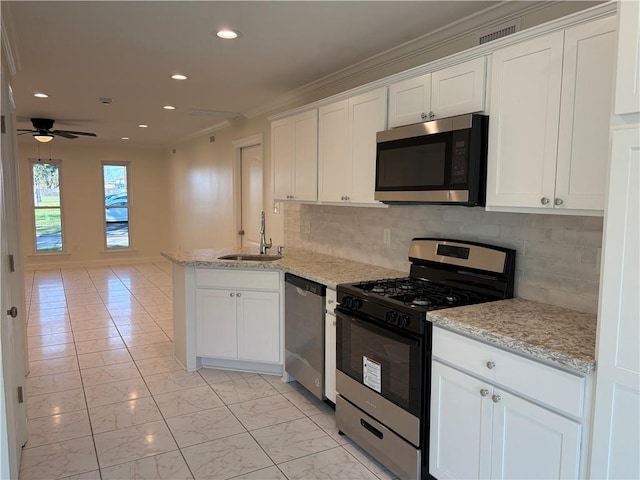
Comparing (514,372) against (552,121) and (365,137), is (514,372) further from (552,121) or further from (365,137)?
(365,137)

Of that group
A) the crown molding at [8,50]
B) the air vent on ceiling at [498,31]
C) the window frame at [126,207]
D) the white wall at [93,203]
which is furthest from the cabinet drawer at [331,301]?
the window frame at [126,207]

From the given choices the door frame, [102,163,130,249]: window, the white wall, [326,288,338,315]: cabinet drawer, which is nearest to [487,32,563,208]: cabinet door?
[326,288,338,315]: cabinet drawer

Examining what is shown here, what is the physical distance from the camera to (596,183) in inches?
70.4

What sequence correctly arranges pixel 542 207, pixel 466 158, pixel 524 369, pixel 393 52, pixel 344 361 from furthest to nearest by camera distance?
pixel 393 52 < pixel 344 361 < pixel 466 158 < pixel 542 207 < pixel 524 369

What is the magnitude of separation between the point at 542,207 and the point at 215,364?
290 centimetres

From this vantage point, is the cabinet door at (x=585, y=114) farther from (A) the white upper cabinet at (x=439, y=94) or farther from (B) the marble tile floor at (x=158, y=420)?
(B) the marble tile floor at (x=158, y=420)

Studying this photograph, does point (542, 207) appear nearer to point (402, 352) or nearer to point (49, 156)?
point (402, 352)

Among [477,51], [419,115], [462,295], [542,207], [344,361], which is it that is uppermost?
[477,51]

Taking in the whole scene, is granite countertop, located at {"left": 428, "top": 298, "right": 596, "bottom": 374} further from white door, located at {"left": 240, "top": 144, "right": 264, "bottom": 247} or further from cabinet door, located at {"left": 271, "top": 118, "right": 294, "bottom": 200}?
white door, located at {"left": 240, "top": 144, "right": 264, "bottom": 247}

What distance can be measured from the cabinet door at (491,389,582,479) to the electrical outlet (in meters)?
1.65

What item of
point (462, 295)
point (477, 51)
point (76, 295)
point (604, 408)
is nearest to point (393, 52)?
point (477, 51)

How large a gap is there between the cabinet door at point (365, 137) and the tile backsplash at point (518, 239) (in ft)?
1.14

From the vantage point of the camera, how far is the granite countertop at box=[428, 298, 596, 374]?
5.42 feet

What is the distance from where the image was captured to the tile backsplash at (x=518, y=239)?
2.16 metres
